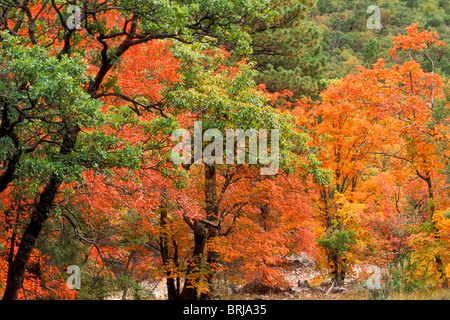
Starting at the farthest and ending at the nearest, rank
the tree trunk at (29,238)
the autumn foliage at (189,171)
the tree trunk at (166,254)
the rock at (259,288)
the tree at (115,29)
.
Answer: the rock at (259,288) < the tree trunk at (166,254) < the tree trunk at (29,238) < the autumn foliage at (189,171) < the tree at (115,29)

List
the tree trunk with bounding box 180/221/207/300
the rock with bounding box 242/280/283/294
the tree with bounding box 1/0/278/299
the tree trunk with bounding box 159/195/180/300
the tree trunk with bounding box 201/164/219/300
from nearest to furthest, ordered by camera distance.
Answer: the tree with bounding box 1/0/278/299, the tree trunk with bounding box 180/221/207/300, the tree trunk with bounding box 201/164/219/300, the tree trunk with bounding box 159/195/180/300, the rock with bounding box 242/280/283/294

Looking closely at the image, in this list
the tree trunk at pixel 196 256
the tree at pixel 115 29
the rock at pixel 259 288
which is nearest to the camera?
the tree at pixel 115 29

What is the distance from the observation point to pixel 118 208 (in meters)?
13.2

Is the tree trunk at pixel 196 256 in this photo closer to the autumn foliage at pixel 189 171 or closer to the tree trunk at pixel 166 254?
the autumn foliage at pixel 189 171

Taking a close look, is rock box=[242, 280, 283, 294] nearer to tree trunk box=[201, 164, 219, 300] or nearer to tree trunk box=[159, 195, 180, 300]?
tree trunk box=[159, 195, 180, 300]

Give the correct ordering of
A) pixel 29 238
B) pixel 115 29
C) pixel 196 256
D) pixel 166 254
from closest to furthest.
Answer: pixel 29 238 → pixel 115 29 → pixel 196 256 → pixel 166 254

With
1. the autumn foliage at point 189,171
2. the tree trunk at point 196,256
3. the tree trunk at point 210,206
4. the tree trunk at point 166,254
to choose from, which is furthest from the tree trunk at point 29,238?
the tree trunk at point 166,254

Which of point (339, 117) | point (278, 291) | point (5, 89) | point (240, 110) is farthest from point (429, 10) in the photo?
point (5, 89)

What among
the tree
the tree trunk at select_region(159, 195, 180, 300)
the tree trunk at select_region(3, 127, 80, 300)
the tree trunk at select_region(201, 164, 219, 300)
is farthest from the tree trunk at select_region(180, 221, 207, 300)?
the tree

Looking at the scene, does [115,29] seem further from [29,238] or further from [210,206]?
[210,206]

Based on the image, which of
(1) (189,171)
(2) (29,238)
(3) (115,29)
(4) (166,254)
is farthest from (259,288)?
(3) (115,29)
